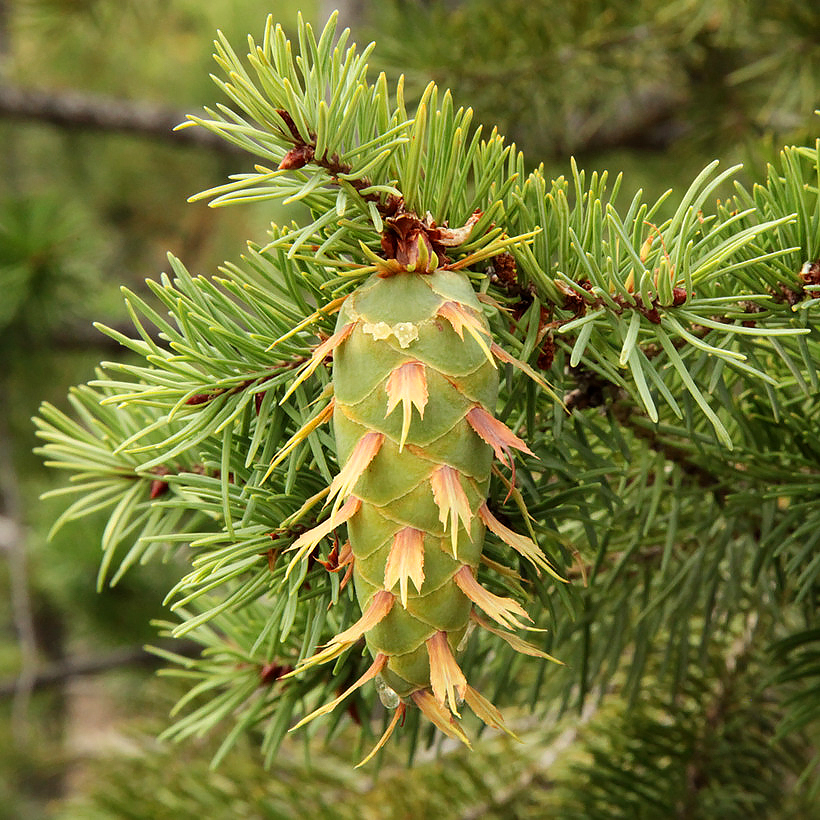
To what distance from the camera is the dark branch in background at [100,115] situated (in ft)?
4.19

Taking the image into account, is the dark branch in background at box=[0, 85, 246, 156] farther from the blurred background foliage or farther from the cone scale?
the cone scale

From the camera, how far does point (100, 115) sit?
4.31 feet

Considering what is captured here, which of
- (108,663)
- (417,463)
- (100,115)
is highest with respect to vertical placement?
(100,115)

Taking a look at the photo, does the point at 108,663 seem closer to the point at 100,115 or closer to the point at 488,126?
the point at 100,115

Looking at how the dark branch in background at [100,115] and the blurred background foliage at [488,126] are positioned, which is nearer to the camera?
the blurred background foliage at [488,126]

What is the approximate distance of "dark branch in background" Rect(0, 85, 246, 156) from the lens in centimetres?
128

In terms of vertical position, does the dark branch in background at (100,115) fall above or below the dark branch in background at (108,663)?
above

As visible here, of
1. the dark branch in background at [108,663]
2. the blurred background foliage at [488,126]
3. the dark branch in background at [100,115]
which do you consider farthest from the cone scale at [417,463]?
the dark branch in background at [108,663]

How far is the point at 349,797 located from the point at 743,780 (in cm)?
34

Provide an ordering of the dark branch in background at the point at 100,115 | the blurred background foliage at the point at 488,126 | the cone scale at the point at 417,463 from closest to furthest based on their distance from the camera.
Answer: the cone scale at the point at 417,463
the blurred background foliage at the point at 488,126
the dark branch in background at the point at 100,115

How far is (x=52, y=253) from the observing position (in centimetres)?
113

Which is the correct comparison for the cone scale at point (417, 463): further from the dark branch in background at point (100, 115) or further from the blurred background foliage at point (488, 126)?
the dark branch in background at point (100, 115)

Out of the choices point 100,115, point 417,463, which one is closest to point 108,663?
point 100,115

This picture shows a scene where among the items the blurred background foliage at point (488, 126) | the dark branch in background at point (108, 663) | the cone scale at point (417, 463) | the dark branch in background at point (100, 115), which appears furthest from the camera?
the dark branch in background at point (108, 663)
